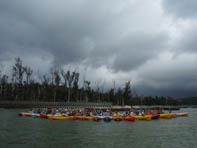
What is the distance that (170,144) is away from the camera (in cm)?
2012

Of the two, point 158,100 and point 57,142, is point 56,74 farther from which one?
point 158,100

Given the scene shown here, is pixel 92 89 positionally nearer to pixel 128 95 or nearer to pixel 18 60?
pixel 128 95

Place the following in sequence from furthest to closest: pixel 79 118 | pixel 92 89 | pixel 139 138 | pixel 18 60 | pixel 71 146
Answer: pixel 92 89, pixel 18 60, pixel 79 118, pixel 139 138, pixel 71 146

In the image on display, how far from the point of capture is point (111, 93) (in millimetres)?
116375

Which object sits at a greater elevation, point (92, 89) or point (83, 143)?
point (92, 89)

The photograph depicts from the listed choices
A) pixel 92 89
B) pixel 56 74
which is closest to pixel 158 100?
pixel 92 89

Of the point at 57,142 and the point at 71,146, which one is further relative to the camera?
the point at 57,142

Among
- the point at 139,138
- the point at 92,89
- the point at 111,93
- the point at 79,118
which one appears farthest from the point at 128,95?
the point at 139,138

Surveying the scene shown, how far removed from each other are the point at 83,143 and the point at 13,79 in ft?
252

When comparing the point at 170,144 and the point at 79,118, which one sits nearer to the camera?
the point at 170,144

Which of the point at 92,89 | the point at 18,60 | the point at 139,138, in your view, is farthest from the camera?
the point at 92,89

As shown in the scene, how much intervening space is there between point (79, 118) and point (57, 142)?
844 inches

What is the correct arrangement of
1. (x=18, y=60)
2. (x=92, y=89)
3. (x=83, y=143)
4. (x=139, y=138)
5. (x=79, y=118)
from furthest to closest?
(x=92, y=89), (x=18, y=60), (x=79, y=118), (x=139, y=138), (x=83, y=143)

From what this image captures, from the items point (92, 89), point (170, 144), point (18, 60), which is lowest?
point (170, 144)
